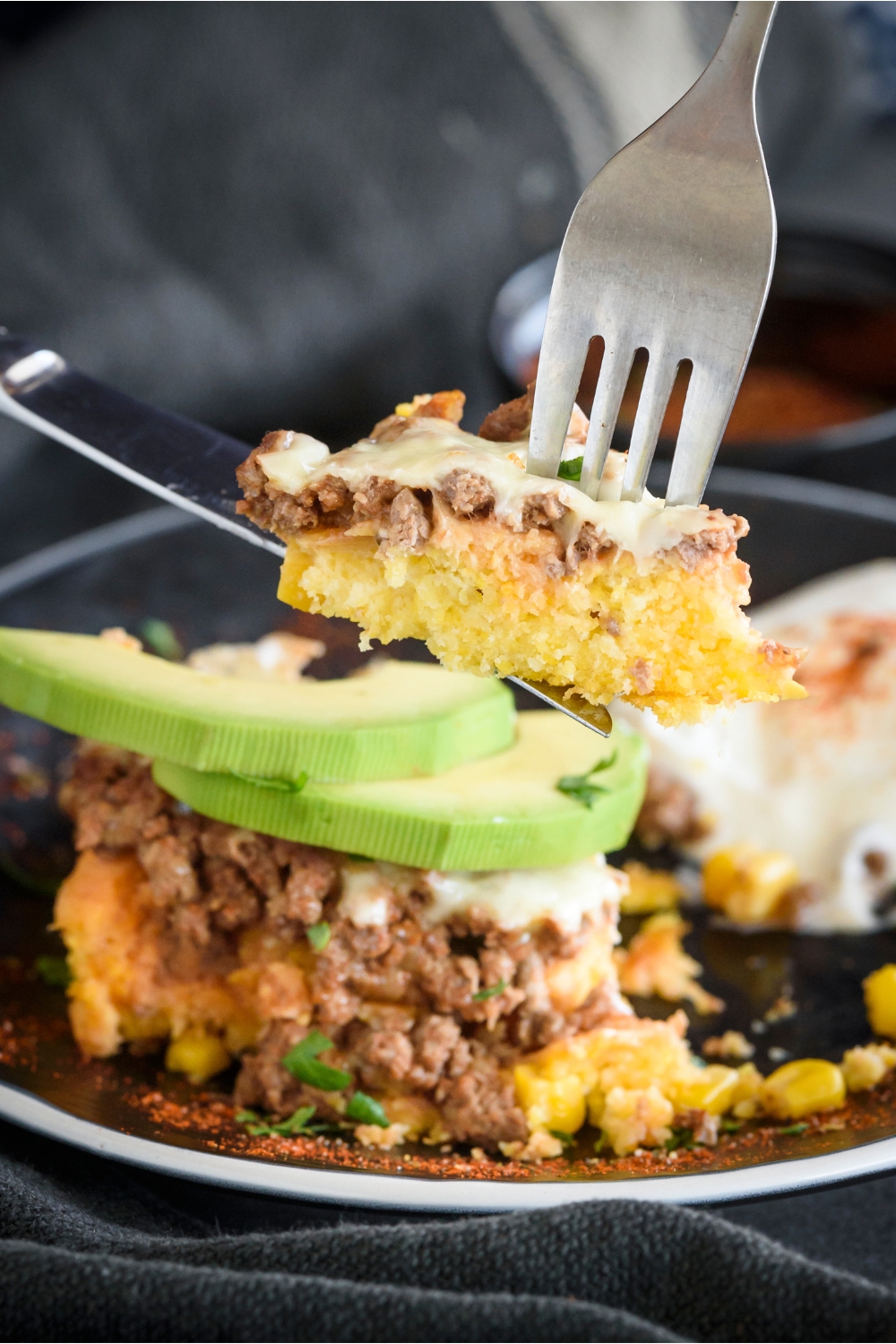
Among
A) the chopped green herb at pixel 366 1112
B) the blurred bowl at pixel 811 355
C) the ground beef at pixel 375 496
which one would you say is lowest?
the chopped green herb at pixel 366 1112

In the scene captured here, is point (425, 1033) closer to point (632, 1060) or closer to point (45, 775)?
point (632, 1060)

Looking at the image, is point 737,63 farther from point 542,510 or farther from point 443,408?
point 443,408

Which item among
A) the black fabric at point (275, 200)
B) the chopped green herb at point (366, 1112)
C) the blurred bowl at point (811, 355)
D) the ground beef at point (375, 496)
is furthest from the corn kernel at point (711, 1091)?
the black fabric at point (275, 200)

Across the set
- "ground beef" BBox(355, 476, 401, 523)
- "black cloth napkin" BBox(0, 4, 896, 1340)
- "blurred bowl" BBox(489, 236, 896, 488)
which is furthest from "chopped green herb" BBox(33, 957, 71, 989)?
"blurred bowl" BBox(489, 236, 896, 488)

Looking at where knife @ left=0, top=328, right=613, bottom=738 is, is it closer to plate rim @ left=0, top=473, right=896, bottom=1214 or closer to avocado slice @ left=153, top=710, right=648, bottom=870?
avocado slice @ left=153, top=710, right=648, bottom=870

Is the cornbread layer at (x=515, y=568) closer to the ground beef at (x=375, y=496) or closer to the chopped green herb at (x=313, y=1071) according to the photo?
the ground beef at (x=375, y=496)

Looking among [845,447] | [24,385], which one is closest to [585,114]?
[845,447]

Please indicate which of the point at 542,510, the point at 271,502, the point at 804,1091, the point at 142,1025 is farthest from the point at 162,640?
the point at 804,1091
